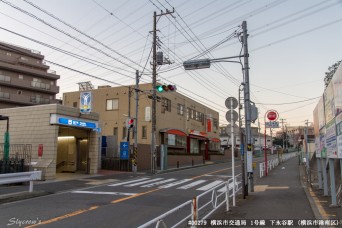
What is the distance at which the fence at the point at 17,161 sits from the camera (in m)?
18.6

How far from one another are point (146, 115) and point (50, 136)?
17.0 m

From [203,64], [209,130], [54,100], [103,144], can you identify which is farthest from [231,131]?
[54,100]

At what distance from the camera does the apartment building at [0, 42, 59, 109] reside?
5228cm

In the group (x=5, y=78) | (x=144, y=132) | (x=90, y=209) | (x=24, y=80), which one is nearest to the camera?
(x=90, y=209)

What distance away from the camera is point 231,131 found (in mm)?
11234

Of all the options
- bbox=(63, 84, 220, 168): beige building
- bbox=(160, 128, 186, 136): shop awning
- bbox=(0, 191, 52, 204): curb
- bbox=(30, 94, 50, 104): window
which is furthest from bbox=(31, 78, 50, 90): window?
bbox=(0, 191, 52, 204): curb

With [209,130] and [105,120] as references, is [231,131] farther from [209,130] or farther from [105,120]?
[209,130]

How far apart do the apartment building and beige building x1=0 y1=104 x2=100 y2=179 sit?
28.7 m

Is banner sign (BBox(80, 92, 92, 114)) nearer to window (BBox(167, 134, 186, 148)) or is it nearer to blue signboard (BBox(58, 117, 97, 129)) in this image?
blue signboard (BBox(58, 117, 97, 129))

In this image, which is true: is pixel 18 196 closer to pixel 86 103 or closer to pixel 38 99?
pixel 86 103

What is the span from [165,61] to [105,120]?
15344mm

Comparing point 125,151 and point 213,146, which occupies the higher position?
point 213,146

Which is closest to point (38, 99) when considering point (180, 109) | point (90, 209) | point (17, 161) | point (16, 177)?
point (180, 109)

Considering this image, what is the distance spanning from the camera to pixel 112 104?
135 feet
